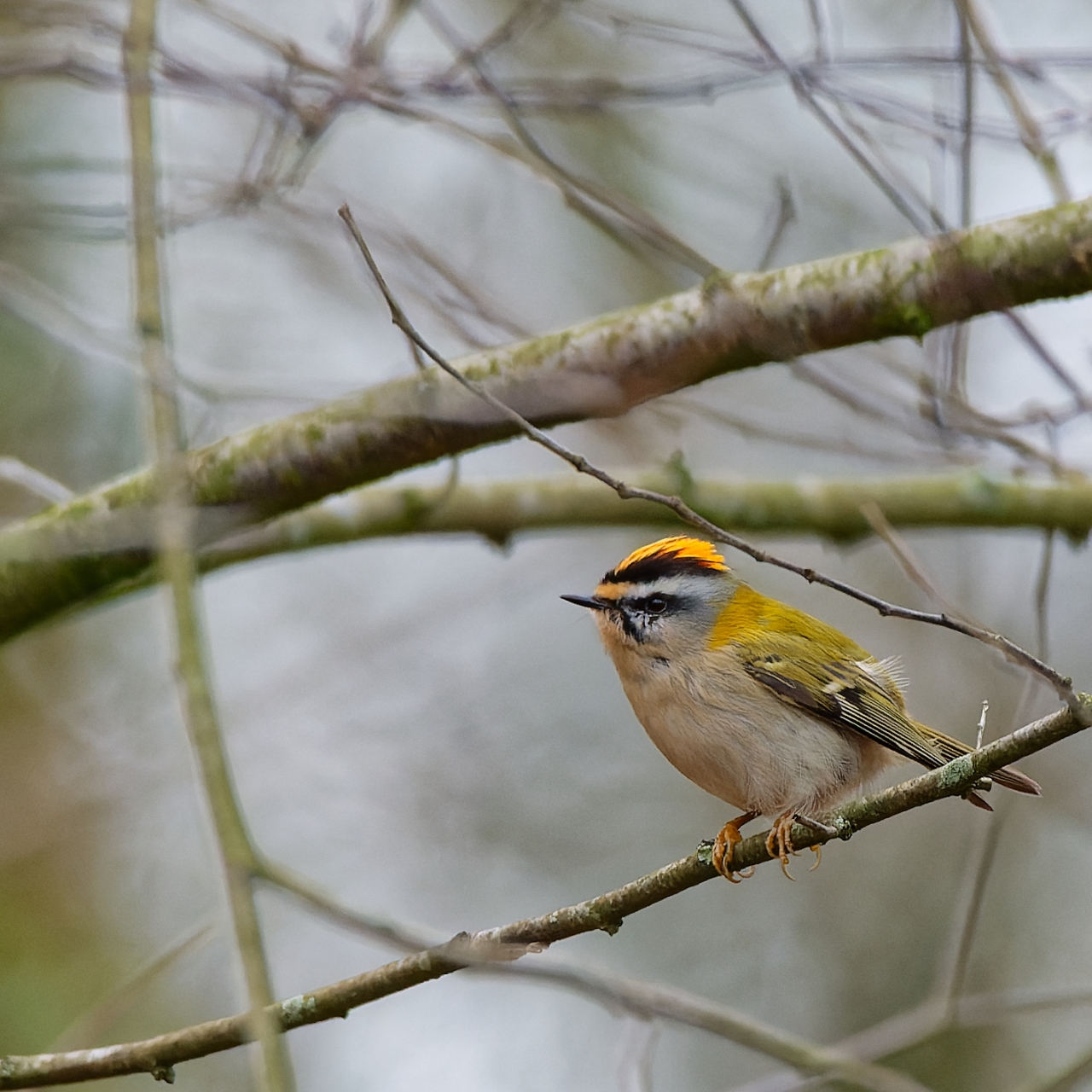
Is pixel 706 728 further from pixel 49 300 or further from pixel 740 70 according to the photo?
pixel 49 300

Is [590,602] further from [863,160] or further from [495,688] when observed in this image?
[495,688]

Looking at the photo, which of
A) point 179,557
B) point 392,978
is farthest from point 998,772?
point 179,557

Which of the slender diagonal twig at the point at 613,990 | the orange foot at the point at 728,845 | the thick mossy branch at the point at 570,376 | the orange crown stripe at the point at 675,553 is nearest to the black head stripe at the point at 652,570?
the orange crown stripe at the point at 675,553

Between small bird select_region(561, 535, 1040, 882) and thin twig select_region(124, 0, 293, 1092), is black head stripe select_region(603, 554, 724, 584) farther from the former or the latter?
thin twig select_region(124, 0, 293, 1092)

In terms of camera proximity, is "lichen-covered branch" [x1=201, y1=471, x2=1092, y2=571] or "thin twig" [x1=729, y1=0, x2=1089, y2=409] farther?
"lichen-covered branch" [x1=201, y1=471, x2=1092, y2=571]

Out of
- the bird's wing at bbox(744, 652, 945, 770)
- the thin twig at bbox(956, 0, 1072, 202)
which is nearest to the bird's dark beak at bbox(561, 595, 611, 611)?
the bird's wing at bbox(744, 652, 945, 770)

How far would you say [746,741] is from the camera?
124 inches

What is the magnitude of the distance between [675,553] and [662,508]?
0.84m

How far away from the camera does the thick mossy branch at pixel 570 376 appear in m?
2.93

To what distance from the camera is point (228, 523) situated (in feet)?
11.6

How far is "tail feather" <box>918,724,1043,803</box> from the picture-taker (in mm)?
3000

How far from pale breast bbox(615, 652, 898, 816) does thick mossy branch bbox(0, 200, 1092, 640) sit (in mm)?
778

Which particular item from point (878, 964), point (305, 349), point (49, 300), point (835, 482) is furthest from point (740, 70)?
point (878, 964)

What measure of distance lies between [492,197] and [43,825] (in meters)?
4.99
